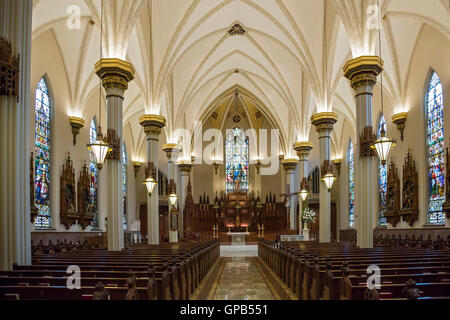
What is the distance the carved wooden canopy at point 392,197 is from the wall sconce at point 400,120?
1894 millimetres

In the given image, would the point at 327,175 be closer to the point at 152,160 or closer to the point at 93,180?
the point at 152,160

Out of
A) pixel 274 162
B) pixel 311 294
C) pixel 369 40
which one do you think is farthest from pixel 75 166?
pixel 274 162

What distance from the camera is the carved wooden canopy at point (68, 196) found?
1978 centimetres

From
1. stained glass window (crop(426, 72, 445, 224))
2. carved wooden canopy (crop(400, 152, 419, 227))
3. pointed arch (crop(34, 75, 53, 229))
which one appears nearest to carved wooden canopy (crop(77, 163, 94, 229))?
pointed arch (crop(34, 75, 53, 229))

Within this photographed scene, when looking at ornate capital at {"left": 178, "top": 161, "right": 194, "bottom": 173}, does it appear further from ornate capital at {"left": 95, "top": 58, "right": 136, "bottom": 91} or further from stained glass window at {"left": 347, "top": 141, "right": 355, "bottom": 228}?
ornate capital at {"left": 95, "top": 58, "right": 136, "bottom": 91}

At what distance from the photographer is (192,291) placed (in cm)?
995

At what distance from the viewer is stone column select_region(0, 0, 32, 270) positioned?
21.4 ft

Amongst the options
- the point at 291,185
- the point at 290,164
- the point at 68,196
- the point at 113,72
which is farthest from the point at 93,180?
the point at 290,164

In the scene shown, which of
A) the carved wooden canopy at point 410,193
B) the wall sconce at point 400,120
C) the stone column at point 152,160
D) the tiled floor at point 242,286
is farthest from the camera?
the wall sconce at point 400,120

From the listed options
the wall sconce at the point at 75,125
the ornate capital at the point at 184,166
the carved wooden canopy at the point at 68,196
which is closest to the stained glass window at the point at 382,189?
the ornate capital at the point at 184,166

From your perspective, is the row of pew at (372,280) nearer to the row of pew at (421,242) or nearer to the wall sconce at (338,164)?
the row of pew at (421,242)

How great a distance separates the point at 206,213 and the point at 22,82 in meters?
30.1

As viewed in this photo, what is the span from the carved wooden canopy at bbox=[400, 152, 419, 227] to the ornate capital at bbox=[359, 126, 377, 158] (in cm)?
706
